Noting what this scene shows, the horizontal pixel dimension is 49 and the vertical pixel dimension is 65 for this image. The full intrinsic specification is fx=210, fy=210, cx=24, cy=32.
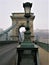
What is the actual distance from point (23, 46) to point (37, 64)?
132cm

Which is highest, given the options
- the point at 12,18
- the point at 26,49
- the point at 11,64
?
the point at 12,18

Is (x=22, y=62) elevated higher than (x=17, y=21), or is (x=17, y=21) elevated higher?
(x=17, y=21)

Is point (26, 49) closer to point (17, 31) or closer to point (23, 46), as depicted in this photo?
point (23, 46)

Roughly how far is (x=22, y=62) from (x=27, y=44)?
2.94 feet

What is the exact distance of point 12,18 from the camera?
44.4m

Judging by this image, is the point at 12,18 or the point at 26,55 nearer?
the point at 26,55

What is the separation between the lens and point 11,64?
755cm

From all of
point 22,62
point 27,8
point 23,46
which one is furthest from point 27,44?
point 27,8

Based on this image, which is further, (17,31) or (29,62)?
(17,31)

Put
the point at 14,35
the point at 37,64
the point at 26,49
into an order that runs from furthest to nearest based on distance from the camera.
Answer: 1. the point at 14,35
2. the point at 26,49
3. the point at 37,64

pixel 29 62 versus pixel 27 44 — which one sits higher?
pixel 27 44

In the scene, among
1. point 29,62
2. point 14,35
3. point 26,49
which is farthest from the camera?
point 14,35

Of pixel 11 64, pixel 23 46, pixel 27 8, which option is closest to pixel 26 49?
pixel 23 46

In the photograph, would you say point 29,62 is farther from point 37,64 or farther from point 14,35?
point 14,35
